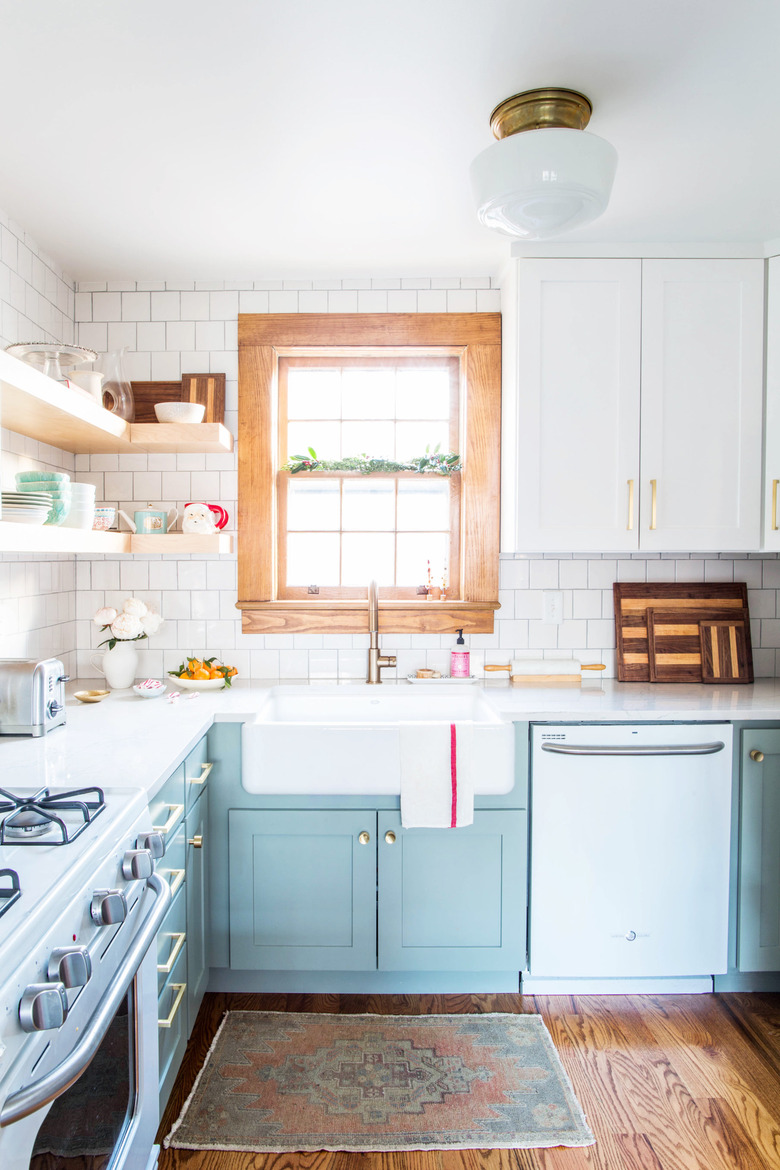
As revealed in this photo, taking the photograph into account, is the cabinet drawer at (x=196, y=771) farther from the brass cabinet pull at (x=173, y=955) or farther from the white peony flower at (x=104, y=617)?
the white peony flower at (x=104, y=617)

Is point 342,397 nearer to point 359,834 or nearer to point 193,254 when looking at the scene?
point 193,254

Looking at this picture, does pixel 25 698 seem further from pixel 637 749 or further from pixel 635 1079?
pixel 635 1079

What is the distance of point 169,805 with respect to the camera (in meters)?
1.70

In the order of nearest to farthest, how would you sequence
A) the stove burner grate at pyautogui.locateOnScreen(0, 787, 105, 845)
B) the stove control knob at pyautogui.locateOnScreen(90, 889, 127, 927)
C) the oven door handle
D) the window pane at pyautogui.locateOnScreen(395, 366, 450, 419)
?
1. the oven door handle
2. the stove control knob at pyautogui.locateOnScreen(90, 889, 127, 927)
3. the stove burner grate at pyautogui.locateOnScreen(0, 787, 105, 845)
4. the window pane at pyautogui.locateOnScreen(395, 366, 450, 419)

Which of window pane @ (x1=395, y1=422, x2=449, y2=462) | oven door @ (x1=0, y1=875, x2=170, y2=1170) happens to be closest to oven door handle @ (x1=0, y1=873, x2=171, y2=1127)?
oven door @ (x1=0, y1=875, x2=170, y2=1170)

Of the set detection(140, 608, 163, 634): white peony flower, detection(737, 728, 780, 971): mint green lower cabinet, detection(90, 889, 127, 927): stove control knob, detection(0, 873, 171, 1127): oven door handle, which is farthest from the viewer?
detection(140, 608, 163, 634): white peony flower

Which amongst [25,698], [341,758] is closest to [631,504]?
[341,758]

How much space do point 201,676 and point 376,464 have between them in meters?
1.06

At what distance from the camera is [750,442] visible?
242 centimetres

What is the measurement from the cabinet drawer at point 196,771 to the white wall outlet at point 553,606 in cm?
142

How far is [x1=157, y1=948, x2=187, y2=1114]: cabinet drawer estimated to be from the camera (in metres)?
1.63

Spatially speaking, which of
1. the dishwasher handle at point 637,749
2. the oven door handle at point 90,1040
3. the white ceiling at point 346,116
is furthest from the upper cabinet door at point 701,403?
the oven door handle at point 90,1040

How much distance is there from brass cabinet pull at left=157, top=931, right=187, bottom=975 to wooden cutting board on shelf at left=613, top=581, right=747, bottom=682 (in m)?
1.81

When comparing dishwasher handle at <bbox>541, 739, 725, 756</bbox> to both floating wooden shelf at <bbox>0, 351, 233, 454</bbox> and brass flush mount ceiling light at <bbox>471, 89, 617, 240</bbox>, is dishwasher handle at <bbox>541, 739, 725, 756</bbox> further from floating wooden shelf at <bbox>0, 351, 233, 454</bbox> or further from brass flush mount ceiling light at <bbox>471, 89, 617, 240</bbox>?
floating wooden shelf at <bbox>0, 351, 233, 454</bbox>
